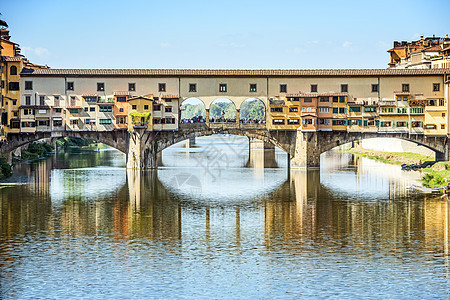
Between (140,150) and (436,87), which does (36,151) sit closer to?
(140,150)

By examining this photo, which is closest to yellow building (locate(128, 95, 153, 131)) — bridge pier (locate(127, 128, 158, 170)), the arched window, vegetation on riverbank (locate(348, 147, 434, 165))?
bridge pier (locate(127, 128, 158, 170))

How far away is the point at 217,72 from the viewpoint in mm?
71812

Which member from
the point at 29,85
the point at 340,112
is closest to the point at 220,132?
the point at 340,112

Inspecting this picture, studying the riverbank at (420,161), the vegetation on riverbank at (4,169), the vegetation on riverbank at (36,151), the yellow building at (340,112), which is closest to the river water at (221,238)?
the vegetation on riverbank at (4,169)

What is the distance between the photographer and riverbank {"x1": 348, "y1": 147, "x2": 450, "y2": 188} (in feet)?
192

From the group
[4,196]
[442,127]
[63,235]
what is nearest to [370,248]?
[63,235]

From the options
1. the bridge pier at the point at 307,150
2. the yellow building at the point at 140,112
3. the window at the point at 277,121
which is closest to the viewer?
the yellow building at the point at 140,112

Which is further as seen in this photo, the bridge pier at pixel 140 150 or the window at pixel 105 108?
the window at pixel 105 108

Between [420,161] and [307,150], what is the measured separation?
1491cm

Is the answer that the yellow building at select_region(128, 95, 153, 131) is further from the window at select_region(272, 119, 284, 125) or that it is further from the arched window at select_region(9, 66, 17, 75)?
the window at select_region(272, 119, 284, 125)

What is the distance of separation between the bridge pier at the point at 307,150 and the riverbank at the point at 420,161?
11.2 m

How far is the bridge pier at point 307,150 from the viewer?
71.4 meters

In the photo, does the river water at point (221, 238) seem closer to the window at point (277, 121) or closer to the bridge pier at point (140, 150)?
the bridge pier at point (140, 150)

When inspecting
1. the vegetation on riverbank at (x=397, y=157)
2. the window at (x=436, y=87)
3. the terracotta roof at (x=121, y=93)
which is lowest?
the vegetation on riverbank at (x=397, y=157)
